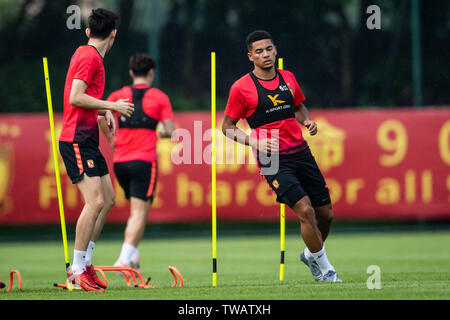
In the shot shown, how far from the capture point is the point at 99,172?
24.3ft

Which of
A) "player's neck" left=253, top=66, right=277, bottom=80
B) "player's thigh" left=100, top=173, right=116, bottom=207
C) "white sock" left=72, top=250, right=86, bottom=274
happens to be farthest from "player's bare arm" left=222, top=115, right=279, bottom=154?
"white sock" left=72, top=250, right=86, bottom=274

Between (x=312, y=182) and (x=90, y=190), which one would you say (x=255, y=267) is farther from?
(x=90, y=190)

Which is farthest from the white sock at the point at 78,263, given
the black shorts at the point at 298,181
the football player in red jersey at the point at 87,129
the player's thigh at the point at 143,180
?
the player's thigh at the point at 143,180

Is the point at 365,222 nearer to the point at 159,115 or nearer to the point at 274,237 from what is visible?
the point at 274,237

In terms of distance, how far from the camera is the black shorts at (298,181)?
7660 millimetres

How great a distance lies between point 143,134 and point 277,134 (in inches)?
95.5

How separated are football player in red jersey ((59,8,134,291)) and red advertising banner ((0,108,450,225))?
945 centimetres

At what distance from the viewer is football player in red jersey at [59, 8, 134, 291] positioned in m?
7.13

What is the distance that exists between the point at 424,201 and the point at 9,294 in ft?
37.9

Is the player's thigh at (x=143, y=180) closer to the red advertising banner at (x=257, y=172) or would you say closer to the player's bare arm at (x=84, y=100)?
the player's bare arm at (x=84, y=100)

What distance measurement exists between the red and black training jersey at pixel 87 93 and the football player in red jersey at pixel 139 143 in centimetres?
236

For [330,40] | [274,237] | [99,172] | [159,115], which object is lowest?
[274,237]

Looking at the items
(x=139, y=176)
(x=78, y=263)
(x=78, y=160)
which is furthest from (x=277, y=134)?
(x=139, y=176)
